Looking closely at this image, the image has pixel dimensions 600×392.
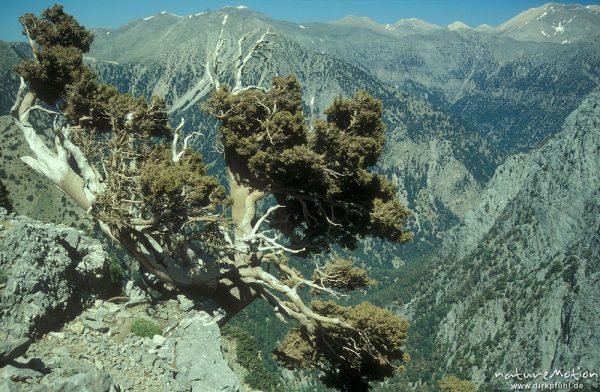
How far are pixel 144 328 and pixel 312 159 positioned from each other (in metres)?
9.19

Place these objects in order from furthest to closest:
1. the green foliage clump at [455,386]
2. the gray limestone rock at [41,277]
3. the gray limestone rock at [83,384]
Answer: the green foliage clump at [455,386] → the gray limestone rock at [41,277] → the gray limestone rock at [83,384]

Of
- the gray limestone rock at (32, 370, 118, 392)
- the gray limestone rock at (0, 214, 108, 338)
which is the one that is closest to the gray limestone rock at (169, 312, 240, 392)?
the gray limestone rock at (32, 370, 118, 392)

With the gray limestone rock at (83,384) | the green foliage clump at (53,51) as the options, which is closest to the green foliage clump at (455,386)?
the gray limestone rock at (83,384)

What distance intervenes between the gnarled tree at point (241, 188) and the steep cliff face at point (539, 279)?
10770 cm

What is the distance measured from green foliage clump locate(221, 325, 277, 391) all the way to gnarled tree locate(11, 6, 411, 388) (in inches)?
277

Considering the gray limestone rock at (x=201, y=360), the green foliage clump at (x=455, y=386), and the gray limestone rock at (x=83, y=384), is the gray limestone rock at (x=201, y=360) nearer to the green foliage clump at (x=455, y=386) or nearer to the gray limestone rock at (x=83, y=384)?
the gray limestone rock at (x=83, y=384)

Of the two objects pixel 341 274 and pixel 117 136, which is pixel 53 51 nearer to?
pixel 117 136

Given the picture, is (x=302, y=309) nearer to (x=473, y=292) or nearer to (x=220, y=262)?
(x=220, y=262)

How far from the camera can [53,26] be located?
26969 mm

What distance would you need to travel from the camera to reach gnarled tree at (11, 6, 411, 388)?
2019 cm

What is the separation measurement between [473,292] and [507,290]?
1828 centimetres

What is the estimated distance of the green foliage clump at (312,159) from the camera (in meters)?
21.3

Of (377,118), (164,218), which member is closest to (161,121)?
(164,218)

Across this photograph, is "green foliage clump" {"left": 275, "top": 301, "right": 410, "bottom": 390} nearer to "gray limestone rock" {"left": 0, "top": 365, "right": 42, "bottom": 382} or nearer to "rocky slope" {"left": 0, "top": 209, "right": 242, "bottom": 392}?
"rocky slope" {"left": 0, "top": 209, "right": 242, "bottom": 392}
